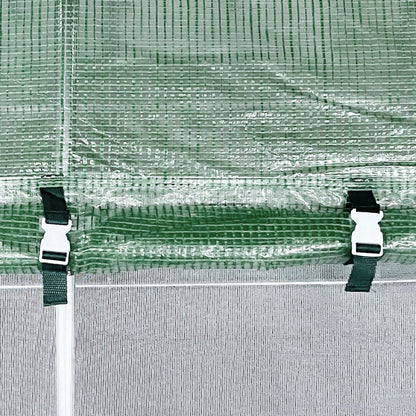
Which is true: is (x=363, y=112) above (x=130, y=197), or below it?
above

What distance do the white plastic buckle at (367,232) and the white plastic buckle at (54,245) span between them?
17.3 inches

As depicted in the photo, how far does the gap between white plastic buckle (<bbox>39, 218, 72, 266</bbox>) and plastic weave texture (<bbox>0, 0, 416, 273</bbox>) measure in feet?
0.08

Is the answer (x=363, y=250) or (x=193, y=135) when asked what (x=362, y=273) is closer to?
(x=363, y=250)

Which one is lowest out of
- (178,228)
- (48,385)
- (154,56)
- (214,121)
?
(48,385)

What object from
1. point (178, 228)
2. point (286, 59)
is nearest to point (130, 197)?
point (178, 228)

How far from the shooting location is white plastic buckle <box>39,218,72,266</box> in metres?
0.77

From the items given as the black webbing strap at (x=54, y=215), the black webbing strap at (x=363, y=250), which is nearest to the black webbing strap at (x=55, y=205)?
the black webbing strap at (x=54, y=215)

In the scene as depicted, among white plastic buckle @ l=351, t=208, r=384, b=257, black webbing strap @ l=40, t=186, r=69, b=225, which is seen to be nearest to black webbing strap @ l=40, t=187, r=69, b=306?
black webbing strap @ l=40, t=186, r=69, b=225

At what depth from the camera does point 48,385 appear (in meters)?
1.05

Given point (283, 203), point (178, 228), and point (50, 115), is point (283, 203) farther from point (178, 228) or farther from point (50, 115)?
point (50, 115)

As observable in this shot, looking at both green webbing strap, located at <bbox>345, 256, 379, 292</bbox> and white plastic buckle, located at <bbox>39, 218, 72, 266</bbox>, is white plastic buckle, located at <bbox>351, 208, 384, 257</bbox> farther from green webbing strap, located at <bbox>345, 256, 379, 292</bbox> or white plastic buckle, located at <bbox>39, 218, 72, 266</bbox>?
white plastic buckle, located at <bbox>39, 218, 72, 266</bbox>

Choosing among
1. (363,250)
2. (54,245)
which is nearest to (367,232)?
(363,250)

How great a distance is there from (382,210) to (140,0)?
512mm

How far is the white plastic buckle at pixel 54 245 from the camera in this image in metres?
0.77
